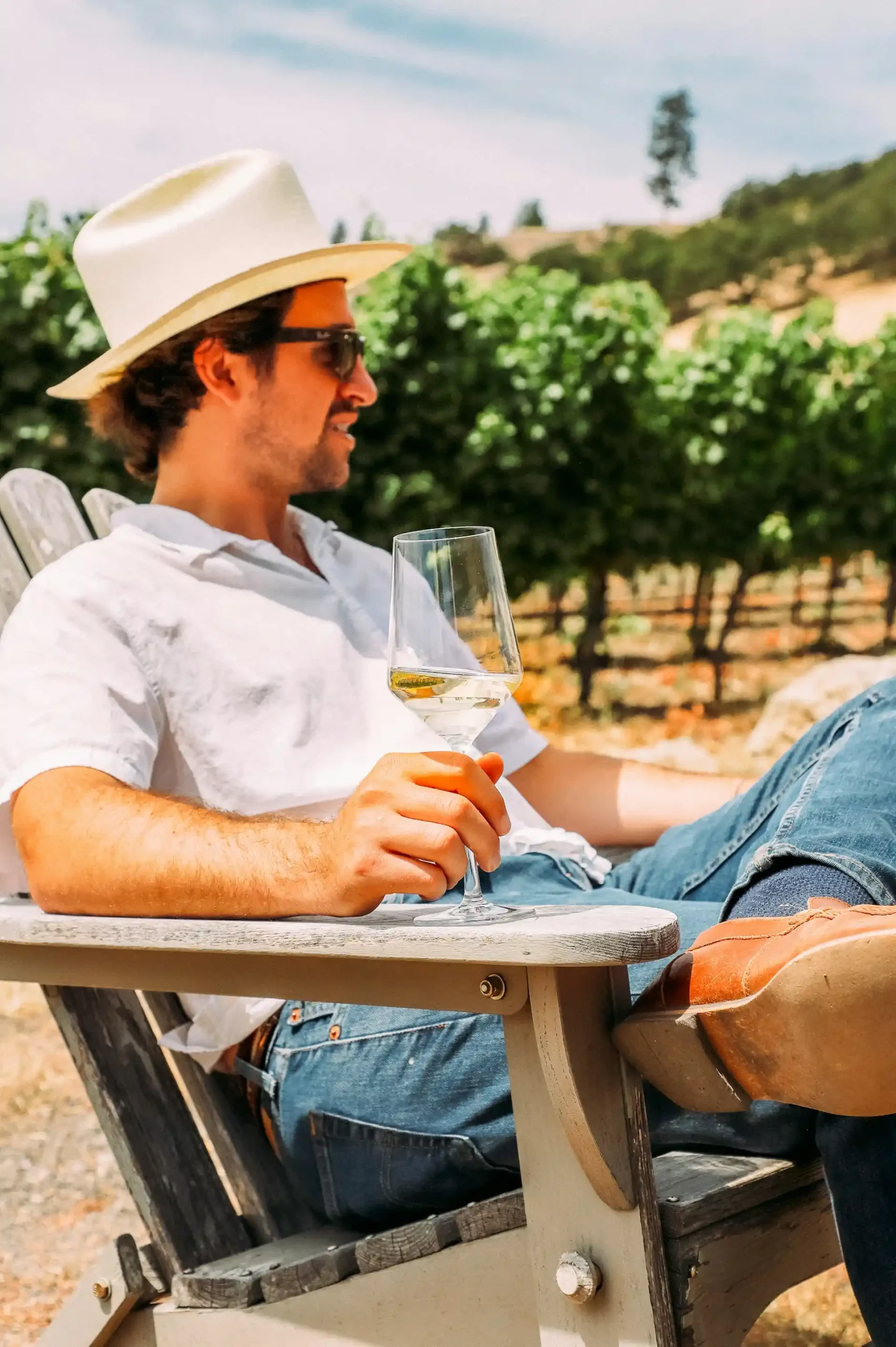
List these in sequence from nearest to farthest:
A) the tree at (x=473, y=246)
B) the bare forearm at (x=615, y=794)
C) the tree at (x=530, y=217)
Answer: the bare forearm at (x=615, y=794)
the tree at (x=473, y=246)
the tree at (x=530, y=217)

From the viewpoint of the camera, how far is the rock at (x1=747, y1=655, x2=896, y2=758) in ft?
24.6

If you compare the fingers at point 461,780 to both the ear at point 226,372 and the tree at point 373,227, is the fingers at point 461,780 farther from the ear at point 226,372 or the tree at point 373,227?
the tree at point 373,227

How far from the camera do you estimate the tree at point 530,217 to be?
6278 cm

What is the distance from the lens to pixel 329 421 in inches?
94.2

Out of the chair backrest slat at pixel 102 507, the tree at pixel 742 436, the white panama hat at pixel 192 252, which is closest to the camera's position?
the white panama hat at pixel 192 252

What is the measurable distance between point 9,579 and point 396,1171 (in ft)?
4.07

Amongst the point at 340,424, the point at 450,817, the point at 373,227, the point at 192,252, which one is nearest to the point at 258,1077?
the point at 450,817

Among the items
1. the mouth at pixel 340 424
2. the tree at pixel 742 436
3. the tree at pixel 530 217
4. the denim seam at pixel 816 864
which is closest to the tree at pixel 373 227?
the tree at pixel 742 436

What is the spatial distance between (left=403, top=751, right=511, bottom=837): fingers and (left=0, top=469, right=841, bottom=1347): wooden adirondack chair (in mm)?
112

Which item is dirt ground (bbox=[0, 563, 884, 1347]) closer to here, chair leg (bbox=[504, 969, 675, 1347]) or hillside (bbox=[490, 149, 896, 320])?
chair leg (bbox=[504, 969, 675, 1347])

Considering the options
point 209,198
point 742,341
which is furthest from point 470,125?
point 209,198

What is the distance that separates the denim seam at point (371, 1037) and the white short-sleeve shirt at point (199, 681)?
9 centimetres

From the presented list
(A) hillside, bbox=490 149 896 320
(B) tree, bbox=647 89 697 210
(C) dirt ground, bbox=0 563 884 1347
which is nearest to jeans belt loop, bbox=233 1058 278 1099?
(C) dirt ground, bbox=0 563 884 1347

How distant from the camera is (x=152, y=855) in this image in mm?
1559
